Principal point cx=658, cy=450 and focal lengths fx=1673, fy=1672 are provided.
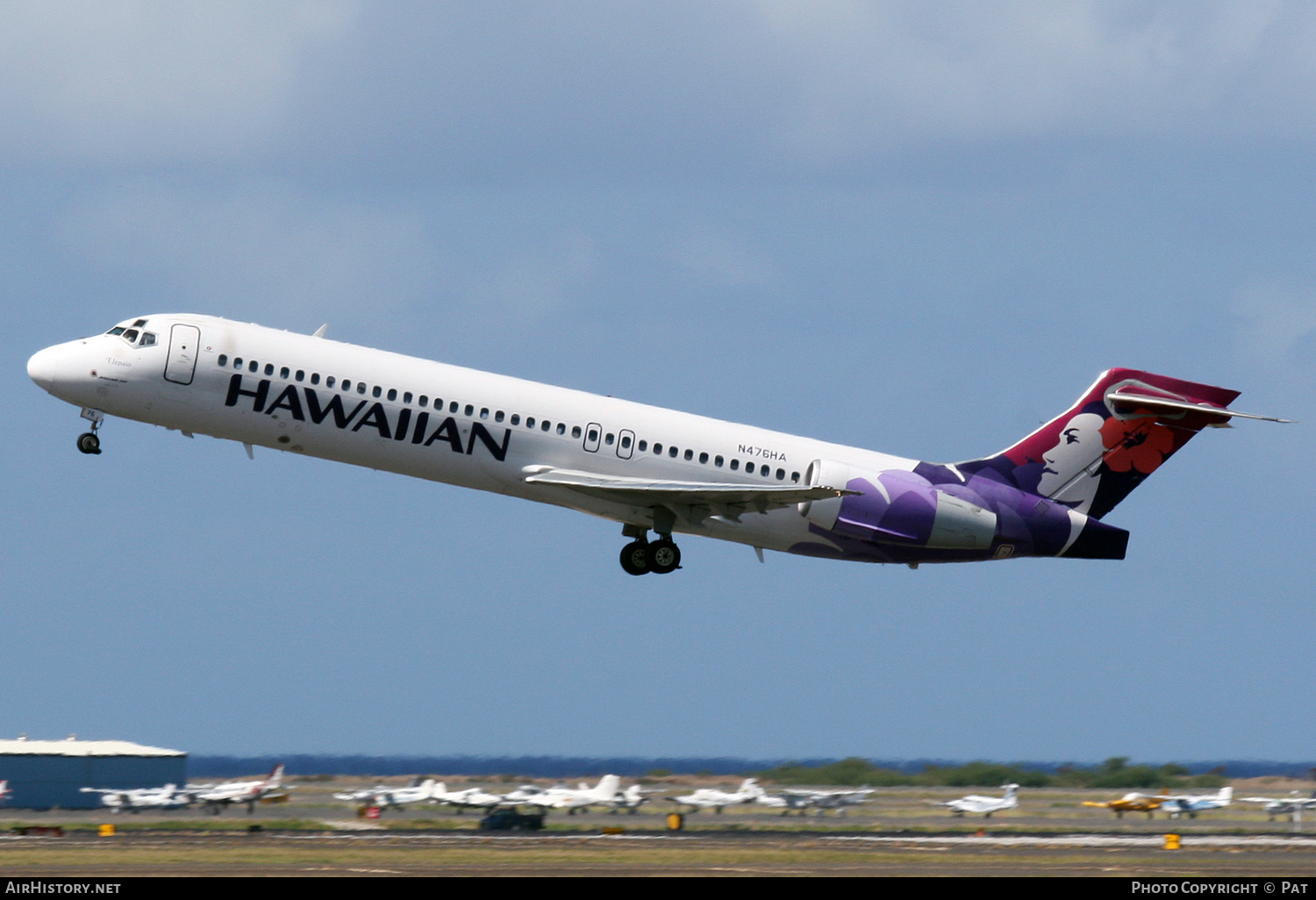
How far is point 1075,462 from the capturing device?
45344 millimetres

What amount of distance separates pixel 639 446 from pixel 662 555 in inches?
135

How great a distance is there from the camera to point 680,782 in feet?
227

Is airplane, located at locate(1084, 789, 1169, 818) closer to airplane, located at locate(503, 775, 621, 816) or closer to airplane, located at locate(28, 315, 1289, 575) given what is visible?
airplane, located at locate(503, 775, 621, 816)

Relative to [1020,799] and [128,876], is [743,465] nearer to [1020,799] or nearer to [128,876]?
[128,876]

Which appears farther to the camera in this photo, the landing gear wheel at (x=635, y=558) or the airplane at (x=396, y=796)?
the airplane at (x=396, y=796)

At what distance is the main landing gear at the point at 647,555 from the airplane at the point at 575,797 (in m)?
18.9

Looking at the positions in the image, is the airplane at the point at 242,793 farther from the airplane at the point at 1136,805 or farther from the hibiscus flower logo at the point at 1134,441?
the hibiscus flower logo at the point at 1134,441

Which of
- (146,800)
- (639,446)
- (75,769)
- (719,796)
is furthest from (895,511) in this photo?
(75,769)

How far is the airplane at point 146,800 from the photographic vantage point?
65.7 m

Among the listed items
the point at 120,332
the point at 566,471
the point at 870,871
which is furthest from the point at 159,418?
the point at 870,871

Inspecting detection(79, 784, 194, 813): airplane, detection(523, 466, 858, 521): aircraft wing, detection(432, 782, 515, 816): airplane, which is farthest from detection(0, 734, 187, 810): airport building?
detection(523, 466, 858, 521): aircraft wing

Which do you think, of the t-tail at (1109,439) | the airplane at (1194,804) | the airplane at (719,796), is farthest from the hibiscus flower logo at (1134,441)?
the airplane at (1194,804)

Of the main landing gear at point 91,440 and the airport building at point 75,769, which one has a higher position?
the main landing gear at point 91,440
